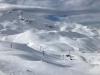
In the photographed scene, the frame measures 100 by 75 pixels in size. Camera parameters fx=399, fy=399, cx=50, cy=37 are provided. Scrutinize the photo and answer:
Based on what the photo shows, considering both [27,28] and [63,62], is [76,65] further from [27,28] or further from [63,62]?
[27,28]

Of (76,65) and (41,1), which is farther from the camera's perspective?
(41,1)

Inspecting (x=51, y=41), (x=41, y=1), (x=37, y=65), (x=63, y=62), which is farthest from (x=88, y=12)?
(x=37, y=65)

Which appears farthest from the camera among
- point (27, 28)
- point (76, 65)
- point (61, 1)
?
point (61, 1)

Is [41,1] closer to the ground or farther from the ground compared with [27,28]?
farther from the ground

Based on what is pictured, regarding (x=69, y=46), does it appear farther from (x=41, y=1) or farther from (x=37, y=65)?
(x=41, y=1)

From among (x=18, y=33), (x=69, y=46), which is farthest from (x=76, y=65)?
(x=18, y=33)

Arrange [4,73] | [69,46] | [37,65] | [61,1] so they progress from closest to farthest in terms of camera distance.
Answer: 1. [4,73]
2. [37,65]
3. [69,46]
4. [61,1]
